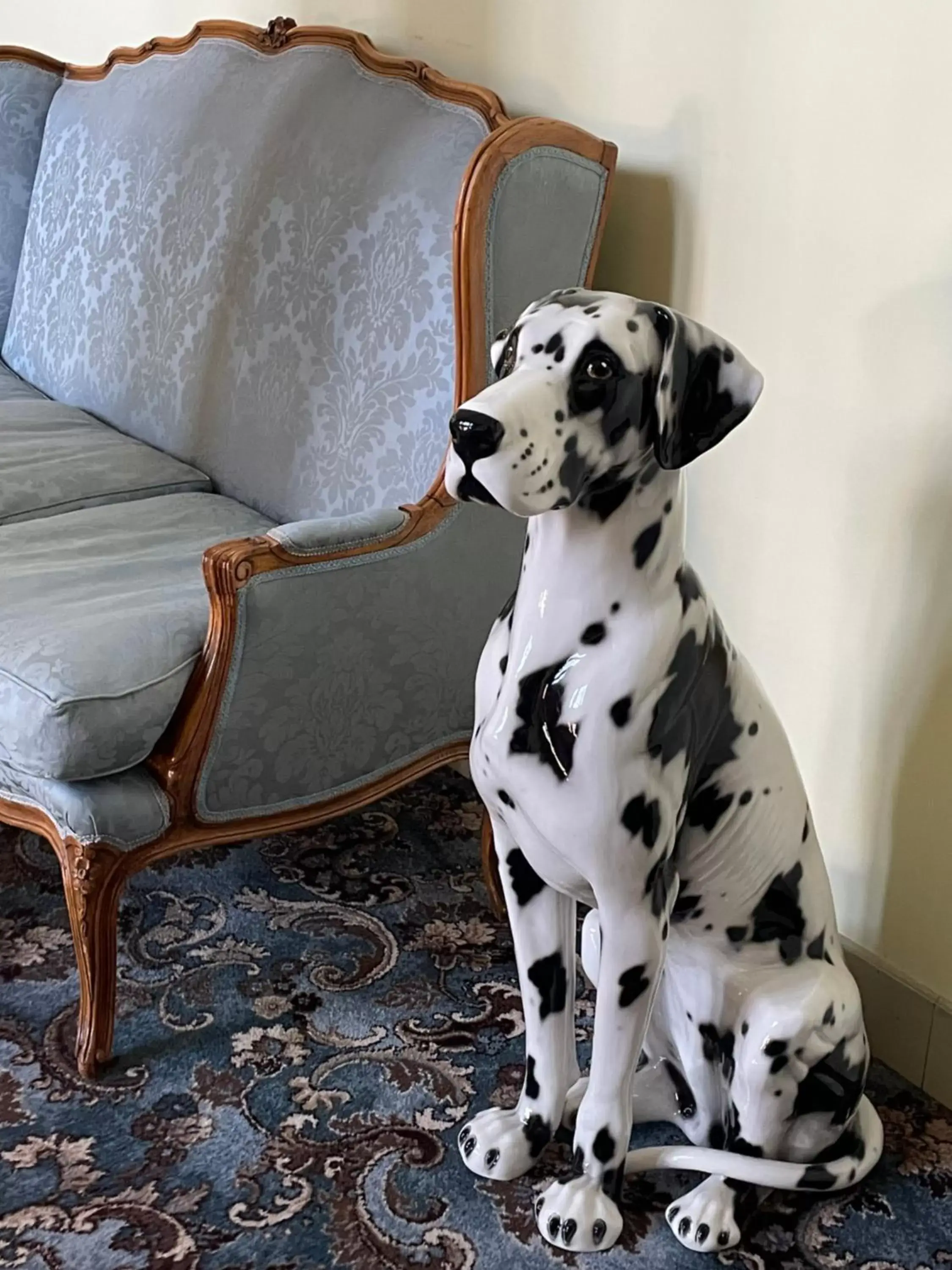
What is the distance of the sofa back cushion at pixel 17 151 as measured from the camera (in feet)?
8.59

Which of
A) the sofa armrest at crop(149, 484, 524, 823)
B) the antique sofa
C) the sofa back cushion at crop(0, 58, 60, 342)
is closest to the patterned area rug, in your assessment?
the antique sofa

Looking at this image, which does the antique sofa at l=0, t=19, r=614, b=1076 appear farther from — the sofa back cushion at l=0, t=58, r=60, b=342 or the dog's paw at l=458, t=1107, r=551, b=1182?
the dog's paw at l=458, t=1107, r=551, b=1182

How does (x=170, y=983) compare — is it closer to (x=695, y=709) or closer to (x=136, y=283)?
(x=695, y=709)

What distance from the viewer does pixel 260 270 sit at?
203 centimetres

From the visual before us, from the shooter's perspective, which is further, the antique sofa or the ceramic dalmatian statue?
the antique sofa

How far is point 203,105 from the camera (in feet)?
7.14

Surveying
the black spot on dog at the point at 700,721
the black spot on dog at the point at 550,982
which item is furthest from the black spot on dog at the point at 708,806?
the black spot on dog at the point at 550,982

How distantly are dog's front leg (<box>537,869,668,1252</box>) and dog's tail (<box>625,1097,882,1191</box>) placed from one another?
6 centimetres

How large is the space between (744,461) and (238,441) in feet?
2.68

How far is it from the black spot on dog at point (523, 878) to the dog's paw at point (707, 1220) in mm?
345

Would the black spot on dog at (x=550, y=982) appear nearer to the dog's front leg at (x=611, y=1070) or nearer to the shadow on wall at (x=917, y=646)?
the dog's front leg at (x=611, y=1070)

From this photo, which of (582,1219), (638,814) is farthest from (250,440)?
(582,1219)

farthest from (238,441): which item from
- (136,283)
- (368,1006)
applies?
(368,1006)

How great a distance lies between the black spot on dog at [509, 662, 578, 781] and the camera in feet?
3.77
